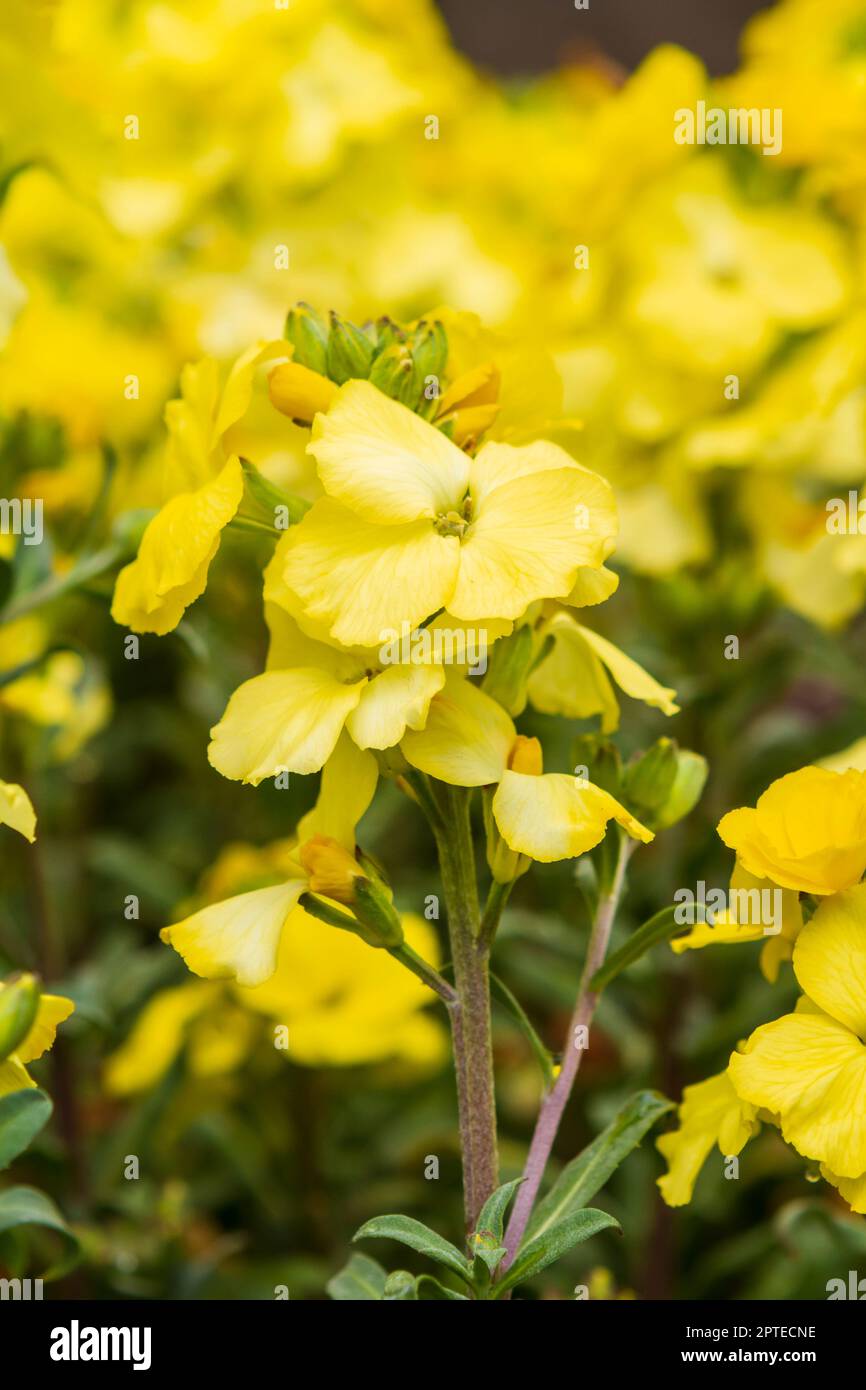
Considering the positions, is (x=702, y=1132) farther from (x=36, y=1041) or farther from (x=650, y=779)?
(x=36, y=1041)

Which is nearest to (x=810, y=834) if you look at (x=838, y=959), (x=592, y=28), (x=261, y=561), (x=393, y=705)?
(x=838, y=959)

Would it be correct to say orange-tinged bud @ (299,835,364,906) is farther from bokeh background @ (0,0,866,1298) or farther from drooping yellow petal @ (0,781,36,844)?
bokeh background @ (0,0,866,1298)

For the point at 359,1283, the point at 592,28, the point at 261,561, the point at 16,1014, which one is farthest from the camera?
the point at 592,28

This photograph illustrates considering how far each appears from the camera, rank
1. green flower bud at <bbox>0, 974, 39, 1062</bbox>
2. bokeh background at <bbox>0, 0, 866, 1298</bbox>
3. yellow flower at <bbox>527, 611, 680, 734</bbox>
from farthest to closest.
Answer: bokeh background at <bbox>0, 0, 866, 1298</bbox>
yellow flower at <bbox>527, 611, 680, 734</bbox>
green flower bud at <bbox>0, 974, 39, 1062</bbox>

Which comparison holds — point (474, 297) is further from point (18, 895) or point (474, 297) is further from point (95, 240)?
point (18, 895)

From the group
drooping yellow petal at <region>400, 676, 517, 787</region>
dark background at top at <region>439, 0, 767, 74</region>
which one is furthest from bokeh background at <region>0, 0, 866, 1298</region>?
dark background at top at <region>439, 0, 767, 74</region>

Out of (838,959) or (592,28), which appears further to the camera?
(592,28)

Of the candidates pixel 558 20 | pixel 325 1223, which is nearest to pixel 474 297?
pixel 325 1223
